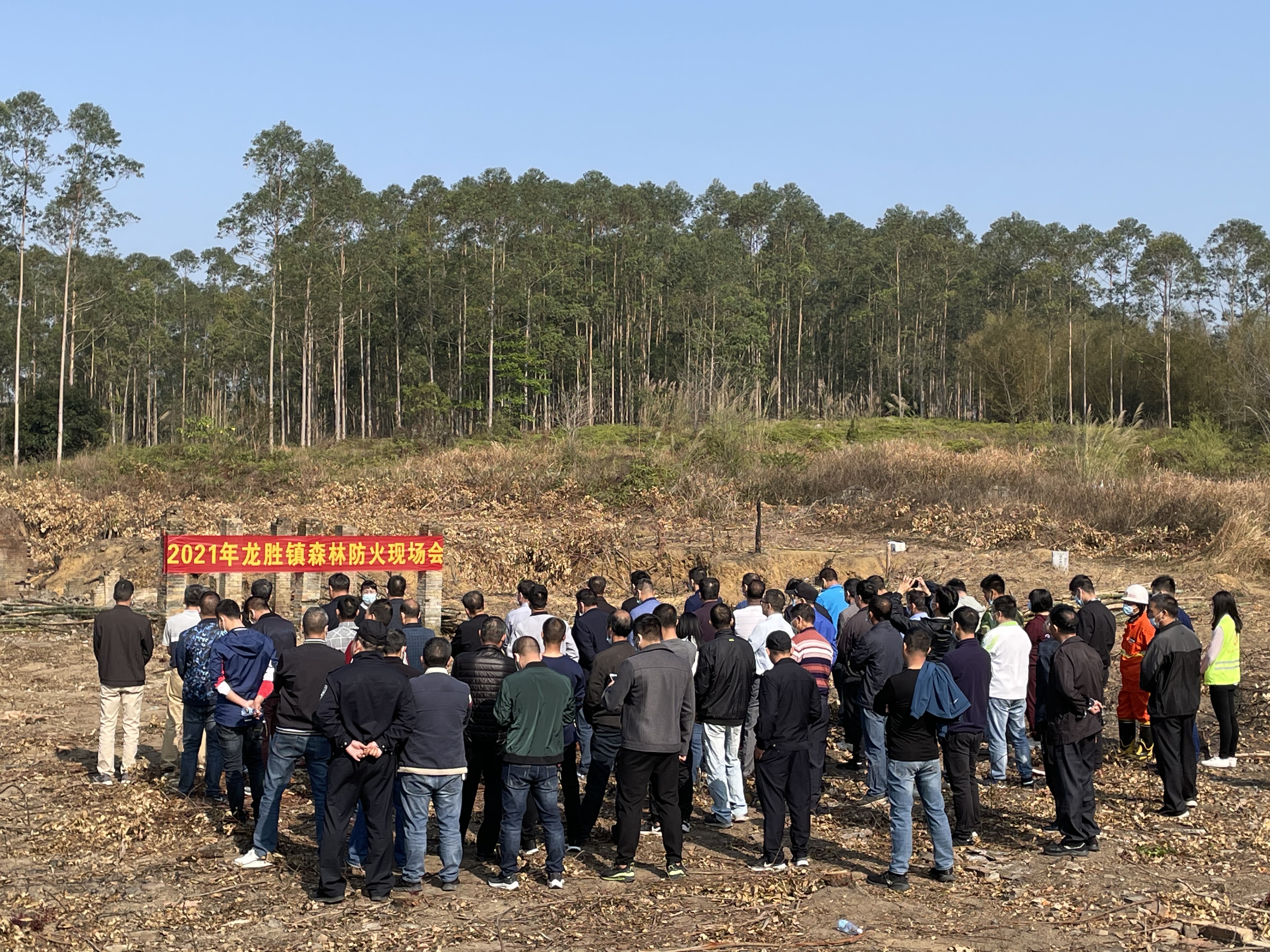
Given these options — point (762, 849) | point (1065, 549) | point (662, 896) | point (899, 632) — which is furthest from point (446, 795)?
point (1065, 549)

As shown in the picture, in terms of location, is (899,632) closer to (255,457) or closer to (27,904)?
(27,904)

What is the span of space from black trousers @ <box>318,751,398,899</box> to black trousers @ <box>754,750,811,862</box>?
236 centimetres

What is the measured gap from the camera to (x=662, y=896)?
6.79m

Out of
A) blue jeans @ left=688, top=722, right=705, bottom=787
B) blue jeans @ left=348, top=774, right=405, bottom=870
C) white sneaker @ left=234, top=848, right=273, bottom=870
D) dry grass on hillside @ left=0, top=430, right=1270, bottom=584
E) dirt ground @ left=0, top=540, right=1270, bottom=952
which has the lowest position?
dirt ground @ left=0, top=540, right=1270, bottom=952

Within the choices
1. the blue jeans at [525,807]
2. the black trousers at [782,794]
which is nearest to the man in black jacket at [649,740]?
the blue jeans at [525,807]

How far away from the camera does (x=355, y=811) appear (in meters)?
6.60

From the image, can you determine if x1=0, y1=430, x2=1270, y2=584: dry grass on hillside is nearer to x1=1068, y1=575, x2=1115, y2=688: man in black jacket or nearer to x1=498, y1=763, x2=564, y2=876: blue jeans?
x1=1068, y1=575, x2=1115, y2=688: man in black jacket

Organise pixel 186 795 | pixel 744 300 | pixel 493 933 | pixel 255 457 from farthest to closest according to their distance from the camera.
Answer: pixel 744 300, pixel 255 457, pixel 186 795, pixel 493 933

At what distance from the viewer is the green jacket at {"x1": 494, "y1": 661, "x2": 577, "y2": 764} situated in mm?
6691

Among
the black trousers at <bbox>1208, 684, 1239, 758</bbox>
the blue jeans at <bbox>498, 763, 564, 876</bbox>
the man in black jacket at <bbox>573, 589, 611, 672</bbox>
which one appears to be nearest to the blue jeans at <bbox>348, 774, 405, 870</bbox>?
the blue jeans at <bbox>498, 763, 564, 876</bbox>

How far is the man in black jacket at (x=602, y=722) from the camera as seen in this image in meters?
7.37

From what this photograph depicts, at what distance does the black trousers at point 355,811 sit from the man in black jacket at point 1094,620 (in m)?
6.12

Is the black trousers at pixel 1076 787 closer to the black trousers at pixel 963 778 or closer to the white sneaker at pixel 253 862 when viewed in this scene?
the black trousers at pixel 963 778

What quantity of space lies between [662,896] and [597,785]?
0.99m
